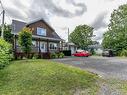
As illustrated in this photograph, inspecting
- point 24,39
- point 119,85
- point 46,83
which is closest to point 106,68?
point 119,85

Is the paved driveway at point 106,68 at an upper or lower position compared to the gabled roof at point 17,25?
lower

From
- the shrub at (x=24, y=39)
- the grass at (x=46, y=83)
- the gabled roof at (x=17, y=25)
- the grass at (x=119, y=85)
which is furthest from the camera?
the gabled roof at (x=17, y=25)

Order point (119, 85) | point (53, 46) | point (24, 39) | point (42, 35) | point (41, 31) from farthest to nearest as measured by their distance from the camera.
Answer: point (53, 46), point (41, 31), point (42, 35), point (24, 39), point (119, 85)

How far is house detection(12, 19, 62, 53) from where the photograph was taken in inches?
1313

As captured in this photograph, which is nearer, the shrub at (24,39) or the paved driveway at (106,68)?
the paved driveway at (106,68)

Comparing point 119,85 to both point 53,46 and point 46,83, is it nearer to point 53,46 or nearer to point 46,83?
point 46,83

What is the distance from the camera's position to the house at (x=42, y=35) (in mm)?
33344

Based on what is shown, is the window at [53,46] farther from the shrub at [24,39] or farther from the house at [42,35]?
the shrub at [24,39]

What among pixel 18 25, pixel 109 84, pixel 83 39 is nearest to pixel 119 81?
pixel 109 84

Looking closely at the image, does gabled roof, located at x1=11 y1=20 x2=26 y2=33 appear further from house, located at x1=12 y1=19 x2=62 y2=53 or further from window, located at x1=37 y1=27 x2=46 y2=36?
window, located at x1=37 y1=27 x2=46 y2=36

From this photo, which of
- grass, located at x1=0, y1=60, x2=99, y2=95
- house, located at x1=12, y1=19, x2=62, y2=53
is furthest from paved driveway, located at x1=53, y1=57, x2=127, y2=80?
house, located at x1=12, y1=19, x2=62, y2=53

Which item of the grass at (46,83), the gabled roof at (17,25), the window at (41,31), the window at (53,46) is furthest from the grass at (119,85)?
A: the window at (53,46)

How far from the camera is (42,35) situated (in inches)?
1395

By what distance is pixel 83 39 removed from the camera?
215ft
